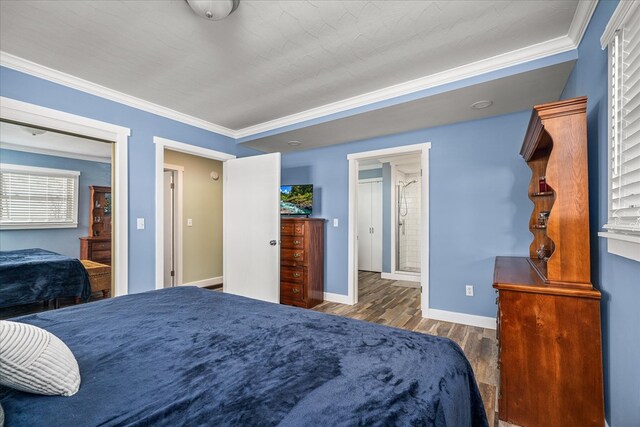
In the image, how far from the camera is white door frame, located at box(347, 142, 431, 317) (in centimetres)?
352

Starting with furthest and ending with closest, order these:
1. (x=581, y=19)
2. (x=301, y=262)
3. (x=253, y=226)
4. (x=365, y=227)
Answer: (x=365, y=227), (x=301, y=262), (x=253, y=226), (x=581, y=19)

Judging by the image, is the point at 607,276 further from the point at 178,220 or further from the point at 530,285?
the point at 178,220

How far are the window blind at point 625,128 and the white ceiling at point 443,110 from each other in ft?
3.16

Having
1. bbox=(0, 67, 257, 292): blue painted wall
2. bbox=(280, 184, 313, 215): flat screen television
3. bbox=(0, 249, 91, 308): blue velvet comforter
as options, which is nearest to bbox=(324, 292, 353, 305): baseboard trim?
bbox=(280, 184, 313, 215): flat screen television

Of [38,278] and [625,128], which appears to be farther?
[38,278]

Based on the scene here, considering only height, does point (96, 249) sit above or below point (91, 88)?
below

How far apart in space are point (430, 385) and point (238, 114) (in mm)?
3377

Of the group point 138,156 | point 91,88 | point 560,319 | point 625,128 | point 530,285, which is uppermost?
point 91,88

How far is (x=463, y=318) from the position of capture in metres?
3.31

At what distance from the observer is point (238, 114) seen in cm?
350

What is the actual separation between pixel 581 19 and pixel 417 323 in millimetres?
2914

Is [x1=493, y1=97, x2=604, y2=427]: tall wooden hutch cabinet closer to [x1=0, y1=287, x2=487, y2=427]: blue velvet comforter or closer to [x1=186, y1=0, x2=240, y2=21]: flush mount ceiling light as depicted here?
[x1=0, y1=287, x2=487, y2=427]: blue velvet comforter

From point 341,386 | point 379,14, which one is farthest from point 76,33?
point 341,386

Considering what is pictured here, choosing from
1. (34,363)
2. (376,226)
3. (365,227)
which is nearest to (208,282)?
(365,227)
